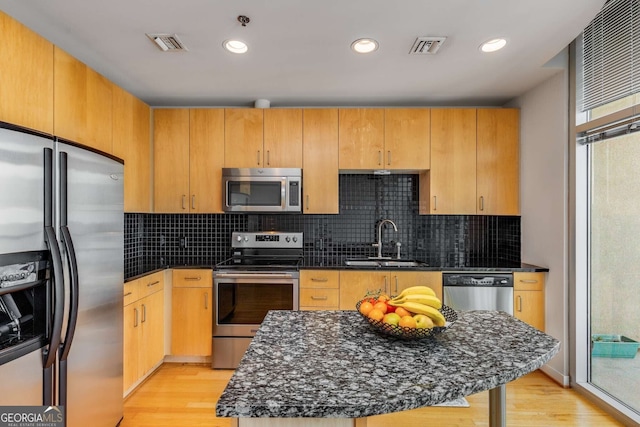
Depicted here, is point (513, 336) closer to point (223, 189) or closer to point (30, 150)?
point (30, 150)

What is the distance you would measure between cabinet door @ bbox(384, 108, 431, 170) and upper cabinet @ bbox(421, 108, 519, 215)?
0.07m

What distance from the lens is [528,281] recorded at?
3010mm

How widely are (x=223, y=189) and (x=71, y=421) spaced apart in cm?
203

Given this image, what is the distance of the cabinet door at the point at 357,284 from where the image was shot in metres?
3.06

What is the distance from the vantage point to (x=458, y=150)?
132 inches

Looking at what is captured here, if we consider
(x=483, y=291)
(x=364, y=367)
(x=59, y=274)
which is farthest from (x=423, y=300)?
(x=483, y=291)

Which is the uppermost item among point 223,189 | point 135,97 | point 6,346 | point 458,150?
point 135,97

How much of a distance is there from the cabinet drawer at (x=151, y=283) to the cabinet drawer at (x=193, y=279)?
0.14 meters

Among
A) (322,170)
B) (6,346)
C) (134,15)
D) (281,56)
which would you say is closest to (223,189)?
(322,170)

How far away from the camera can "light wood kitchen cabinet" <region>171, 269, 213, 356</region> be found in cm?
317

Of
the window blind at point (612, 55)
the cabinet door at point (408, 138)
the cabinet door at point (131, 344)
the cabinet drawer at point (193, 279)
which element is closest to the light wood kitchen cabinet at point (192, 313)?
the cabinet drawer at point (193, 279)

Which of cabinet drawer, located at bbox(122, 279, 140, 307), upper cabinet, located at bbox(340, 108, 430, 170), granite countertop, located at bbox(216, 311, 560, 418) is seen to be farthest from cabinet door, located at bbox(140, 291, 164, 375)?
upper cabinet, located at bbox(340, 108, 430, 170)

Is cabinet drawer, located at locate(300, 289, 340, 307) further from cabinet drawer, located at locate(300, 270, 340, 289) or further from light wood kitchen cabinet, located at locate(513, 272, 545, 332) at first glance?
Result: light wood kitchen cabinet, located at locate(513, 272, 545, 332)

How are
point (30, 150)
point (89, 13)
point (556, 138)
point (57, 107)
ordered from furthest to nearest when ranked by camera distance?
point (556, 138) < point (57, 107) < point (89, 13) < point (30, 150)
